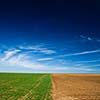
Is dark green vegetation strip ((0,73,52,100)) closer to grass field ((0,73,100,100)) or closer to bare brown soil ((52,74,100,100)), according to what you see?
grass field ((0,73,100,100))

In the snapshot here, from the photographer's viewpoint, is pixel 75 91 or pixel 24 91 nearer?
pixel 24 91

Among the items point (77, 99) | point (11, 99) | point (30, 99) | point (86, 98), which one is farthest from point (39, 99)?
point (86, 98)

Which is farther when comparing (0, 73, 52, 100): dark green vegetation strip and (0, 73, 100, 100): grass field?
(0, 73, 100, 100): grass field

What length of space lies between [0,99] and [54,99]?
18.3 feet

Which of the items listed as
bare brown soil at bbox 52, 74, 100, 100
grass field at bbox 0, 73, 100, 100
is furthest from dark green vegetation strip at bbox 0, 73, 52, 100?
bare brown soil at bbox 52, 74, 100, 100

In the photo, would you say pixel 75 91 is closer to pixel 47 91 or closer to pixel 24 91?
pixel 47 91

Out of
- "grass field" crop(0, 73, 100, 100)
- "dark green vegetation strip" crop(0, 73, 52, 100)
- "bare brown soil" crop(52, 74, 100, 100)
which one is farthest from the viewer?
"bare brown soil" crop(52, 74, 100, 100)

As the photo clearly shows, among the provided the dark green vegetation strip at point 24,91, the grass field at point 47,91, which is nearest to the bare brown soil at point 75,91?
the grass field at point 47,91

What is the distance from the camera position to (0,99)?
19.3 m

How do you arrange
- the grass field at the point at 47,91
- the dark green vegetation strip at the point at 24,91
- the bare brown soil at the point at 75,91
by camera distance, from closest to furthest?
the dark green vegetation strip at the point at 24,91
the grass field at the point at 47,91
the bare brown soil at the point at 75,91

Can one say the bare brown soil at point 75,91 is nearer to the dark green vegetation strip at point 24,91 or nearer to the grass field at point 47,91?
the grass field at point 47,91

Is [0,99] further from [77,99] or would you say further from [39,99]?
[77,99]

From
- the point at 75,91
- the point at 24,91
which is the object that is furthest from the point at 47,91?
the point at 75,91

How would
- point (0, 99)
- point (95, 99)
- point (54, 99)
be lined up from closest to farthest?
point (0, 99) → point (54, 99) → point (95, 99)
